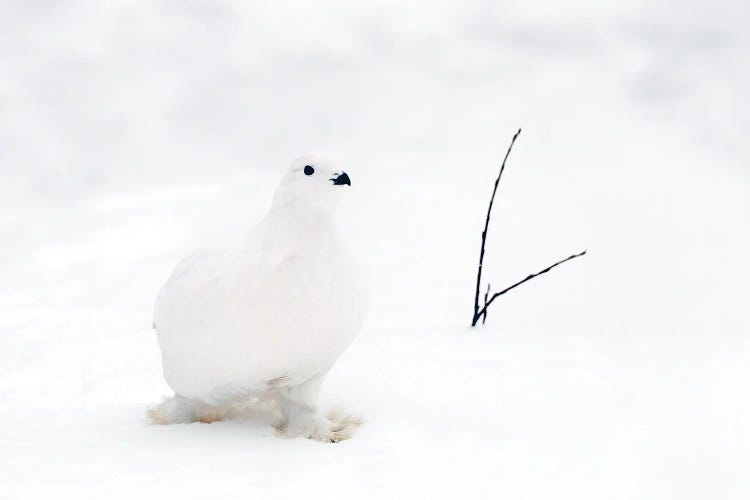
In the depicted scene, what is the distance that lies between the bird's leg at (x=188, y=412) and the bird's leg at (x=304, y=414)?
0.29 metres

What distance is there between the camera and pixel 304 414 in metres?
3.18

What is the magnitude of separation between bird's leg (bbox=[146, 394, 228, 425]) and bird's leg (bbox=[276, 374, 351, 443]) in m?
0.29

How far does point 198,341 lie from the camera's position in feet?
9.86

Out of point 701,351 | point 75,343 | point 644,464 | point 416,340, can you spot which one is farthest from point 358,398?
point 75,343

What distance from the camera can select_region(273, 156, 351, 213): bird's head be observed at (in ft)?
9.73

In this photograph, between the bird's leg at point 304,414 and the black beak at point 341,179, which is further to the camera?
the bird's leg at point 304,414

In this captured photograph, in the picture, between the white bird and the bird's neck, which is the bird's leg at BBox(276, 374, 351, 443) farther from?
the bird's neck

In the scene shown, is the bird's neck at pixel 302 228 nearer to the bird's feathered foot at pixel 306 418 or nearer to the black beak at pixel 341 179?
the black beak at pixel 341 179

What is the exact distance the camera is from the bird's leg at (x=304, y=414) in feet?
10.3

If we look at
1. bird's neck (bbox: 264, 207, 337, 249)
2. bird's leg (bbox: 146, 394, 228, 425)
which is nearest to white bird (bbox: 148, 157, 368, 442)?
bird's neck (bbox: 264, 207, 337, 249)

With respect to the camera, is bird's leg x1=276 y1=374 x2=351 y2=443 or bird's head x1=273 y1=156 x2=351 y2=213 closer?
bird's head x1=273 y1=156 x2=351 y2=213

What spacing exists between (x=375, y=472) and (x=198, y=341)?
839mm

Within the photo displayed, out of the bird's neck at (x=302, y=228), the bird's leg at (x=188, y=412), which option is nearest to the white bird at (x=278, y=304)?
the bird's neck at (x=302, y=228)

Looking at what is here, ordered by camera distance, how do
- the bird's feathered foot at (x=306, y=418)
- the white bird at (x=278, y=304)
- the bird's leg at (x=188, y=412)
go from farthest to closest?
the bird's leg at (x=188, y=412) < the bird's feathered foot at (x=306, y=418) < the white bird at (x=278, y=304)
